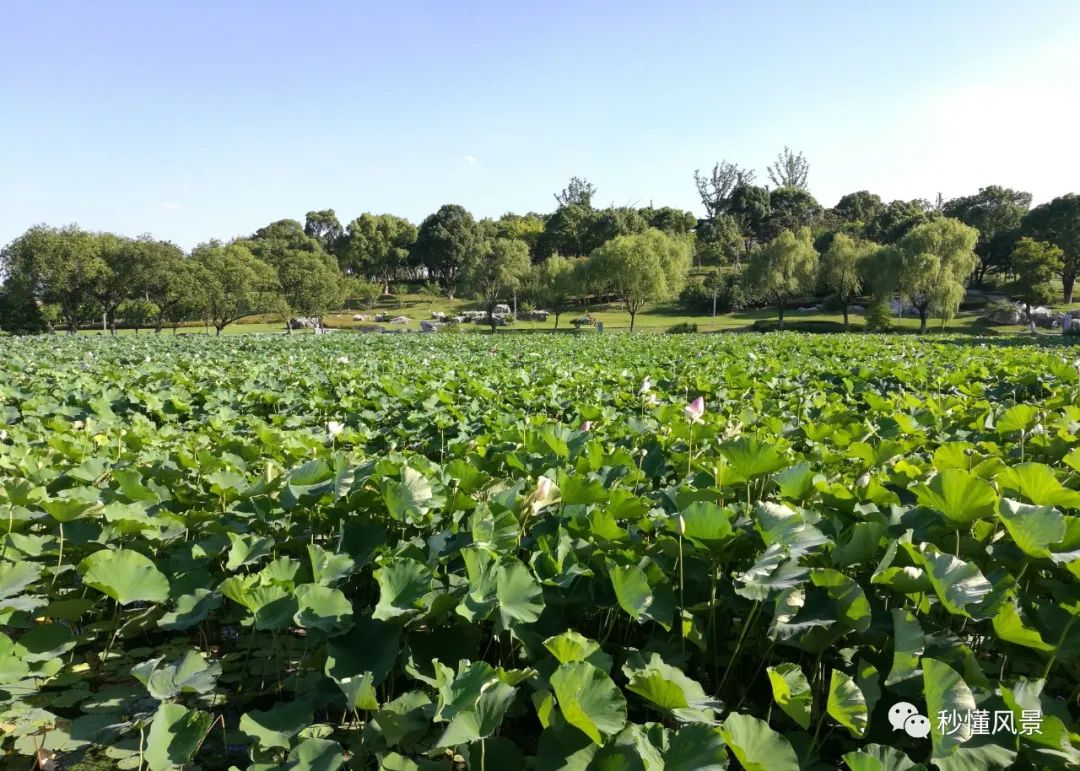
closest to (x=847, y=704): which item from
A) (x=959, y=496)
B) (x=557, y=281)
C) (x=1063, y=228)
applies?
(x=959, y=496)

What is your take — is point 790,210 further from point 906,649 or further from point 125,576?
point 125,576

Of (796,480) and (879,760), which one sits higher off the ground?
(796,480)

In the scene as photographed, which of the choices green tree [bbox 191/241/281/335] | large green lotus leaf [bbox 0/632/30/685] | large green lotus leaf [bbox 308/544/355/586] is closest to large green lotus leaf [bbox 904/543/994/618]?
large green lotus leaf [bbox 308/544/355/586]

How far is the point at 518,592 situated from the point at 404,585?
0.37m

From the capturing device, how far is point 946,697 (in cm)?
144

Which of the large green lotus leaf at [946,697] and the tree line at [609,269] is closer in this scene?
the large green lotus leaf at [946,697]

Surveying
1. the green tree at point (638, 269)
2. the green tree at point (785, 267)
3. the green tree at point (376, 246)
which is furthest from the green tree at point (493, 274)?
the green tree at point (376, 246)

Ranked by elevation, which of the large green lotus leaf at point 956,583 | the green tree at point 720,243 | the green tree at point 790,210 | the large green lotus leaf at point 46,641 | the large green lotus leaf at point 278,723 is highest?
the green tree at point 790,210

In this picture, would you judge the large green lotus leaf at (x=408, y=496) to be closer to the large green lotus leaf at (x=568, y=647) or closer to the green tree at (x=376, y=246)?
the large green lotus leaf at (x=568, y=647)

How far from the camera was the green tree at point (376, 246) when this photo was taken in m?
83.2

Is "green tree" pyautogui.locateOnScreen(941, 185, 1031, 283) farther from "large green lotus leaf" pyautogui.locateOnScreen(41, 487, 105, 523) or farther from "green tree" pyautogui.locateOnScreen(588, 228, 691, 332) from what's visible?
"large green lotus leaf" pyautogui.locateOnScreen(41, 487, 105, 523)

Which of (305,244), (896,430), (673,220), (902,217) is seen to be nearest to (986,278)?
(902,217)

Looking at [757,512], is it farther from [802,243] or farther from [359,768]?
[802,243]

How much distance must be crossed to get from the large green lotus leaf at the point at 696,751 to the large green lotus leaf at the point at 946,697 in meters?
0.49
